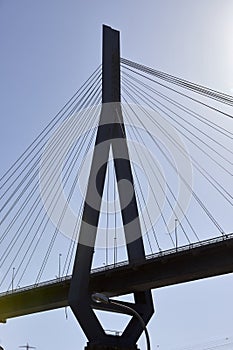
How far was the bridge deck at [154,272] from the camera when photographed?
4469 centimetres

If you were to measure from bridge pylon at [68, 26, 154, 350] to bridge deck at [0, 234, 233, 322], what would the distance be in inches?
76.1

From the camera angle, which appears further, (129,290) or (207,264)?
(129,290)

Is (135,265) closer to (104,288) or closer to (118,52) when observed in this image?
(104,288)

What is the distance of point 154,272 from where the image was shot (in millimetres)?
47938

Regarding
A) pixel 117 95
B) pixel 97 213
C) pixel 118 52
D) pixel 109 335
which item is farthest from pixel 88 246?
pixel 118 52

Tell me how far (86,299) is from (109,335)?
2.79m

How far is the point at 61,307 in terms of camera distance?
57.1m

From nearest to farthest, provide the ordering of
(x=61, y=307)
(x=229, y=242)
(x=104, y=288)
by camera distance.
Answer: (x=229, y=242), (x=104, y=288), (x=61, y=307)

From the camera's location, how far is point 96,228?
144ft

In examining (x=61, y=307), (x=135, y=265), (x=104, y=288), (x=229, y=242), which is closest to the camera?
(x=229, y=242)

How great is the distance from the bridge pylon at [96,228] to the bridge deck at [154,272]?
193cm

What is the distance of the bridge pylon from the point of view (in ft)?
144

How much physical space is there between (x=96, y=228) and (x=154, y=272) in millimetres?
6383

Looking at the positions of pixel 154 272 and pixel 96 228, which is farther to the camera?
pixel 154 272
